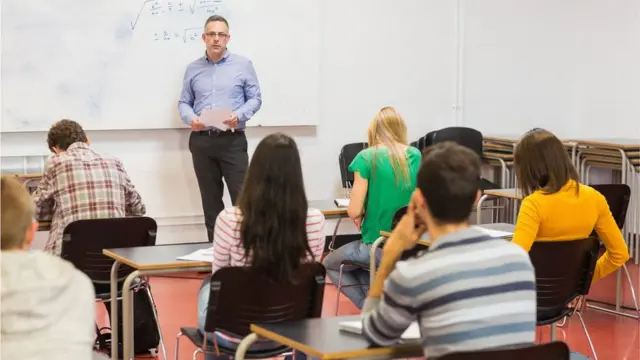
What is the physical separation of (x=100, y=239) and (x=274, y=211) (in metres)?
1.43

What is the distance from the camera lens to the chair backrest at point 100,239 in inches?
175

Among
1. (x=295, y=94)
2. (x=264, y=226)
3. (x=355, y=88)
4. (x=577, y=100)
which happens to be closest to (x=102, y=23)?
(x=295, y=94)

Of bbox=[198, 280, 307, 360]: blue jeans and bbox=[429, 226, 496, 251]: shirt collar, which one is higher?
bbox=[429, 226, 496, 251]: shirt collar

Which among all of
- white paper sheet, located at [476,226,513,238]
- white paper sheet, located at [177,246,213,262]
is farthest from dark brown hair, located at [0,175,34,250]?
white paper sheet, located at [476,226,513,238]

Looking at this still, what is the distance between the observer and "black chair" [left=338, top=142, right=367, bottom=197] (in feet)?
24.5

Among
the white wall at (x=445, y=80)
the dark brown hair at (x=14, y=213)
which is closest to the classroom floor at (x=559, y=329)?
the white wall at (x=445, y=80)

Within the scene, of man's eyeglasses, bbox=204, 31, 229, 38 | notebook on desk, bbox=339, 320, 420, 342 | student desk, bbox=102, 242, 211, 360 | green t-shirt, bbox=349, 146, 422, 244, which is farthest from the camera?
man's eyeglasses, bbox=204, 31, 229, 38

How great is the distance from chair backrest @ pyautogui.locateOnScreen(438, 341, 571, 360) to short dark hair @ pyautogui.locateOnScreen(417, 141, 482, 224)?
35 centimetres

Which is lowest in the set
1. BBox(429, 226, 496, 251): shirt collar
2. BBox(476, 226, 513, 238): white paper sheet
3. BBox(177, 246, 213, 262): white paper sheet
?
BBox(476, 226, 513, 238): white paper sheet

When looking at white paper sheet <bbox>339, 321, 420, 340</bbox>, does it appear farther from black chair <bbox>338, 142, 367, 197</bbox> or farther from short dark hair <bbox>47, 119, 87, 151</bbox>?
black chair <bbox>338, 142, 367, 197</bbox>

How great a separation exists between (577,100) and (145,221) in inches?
209

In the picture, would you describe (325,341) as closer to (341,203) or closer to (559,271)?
(559,271)

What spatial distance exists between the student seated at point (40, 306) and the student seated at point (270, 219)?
39.9 inches

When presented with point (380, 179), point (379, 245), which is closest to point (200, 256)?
point (379, 245)
